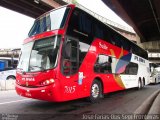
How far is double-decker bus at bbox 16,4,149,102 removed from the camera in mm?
7156

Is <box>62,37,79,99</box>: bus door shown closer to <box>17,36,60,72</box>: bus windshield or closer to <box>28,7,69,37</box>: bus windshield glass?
<box>17,36,60,72</box>: bus windshield

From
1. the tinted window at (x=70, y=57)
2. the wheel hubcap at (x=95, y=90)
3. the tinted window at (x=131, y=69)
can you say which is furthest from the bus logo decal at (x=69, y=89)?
the tinted window at (x=131, y=69)

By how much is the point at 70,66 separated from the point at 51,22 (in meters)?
1.94

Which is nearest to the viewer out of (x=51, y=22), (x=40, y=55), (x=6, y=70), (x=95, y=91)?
(x=40, y=55)

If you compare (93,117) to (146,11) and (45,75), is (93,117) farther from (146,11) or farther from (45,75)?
(146,11)

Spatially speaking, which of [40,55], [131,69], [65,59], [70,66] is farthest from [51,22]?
[131,69]

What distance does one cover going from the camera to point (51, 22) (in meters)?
8.31

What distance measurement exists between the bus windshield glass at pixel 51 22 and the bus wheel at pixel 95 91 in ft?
9.85

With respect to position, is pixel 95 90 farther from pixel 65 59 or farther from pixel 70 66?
pixel 65 59

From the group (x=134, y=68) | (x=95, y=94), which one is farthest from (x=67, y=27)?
(x=134, y=68)

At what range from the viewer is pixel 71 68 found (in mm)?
7695

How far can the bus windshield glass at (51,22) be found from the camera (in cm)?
793

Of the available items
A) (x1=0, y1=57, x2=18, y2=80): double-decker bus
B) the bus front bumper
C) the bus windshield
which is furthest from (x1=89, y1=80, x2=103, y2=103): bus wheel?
(x1=0, y1=57, x2=18, y2=80): double-decker bus

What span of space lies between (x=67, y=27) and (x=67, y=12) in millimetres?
684
